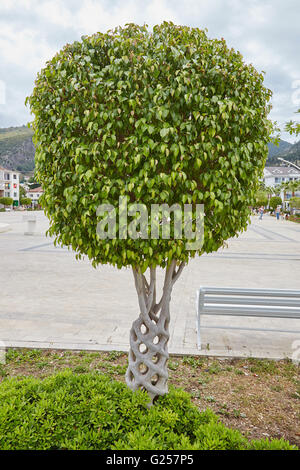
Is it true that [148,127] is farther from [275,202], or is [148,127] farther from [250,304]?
[275,202]

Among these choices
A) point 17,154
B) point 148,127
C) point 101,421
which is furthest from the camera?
point 17,154

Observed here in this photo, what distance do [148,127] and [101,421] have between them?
6.94 ft

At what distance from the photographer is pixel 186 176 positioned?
2332 millimetres

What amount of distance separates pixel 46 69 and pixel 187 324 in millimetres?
4463

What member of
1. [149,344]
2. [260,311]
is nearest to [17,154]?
[260,311]

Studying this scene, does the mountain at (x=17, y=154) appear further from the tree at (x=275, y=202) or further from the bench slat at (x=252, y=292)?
the bench slat at (x=252, y=292)

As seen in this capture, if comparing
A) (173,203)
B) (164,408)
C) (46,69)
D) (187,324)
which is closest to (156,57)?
(46,69)

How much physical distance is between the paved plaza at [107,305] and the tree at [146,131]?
8.83 feet

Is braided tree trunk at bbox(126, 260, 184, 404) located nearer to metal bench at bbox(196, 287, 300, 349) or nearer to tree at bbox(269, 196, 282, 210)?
metal bench at bbox(196, 287, 300, 349)

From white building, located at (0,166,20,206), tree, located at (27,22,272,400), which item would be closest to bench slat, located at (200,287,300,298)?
tree, located at (27,22,272,400)

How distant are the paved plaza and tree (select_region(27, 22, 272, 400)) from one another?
2692 millimetres

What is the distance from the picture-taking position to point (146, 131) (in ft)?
7.50

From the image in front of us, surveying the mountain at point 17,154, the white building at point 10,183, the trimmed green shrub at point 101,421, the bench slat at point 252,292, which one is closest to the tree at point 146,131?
the trimmed green shrub at point 101,421
